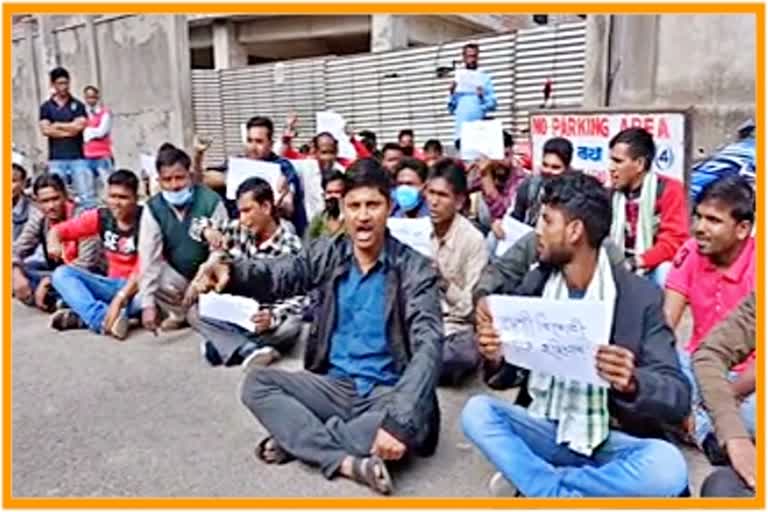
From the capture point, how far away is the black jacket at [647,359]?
218cm

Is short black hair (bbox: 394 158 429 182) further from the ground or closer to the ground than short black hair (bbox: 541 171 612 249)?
further from the ground

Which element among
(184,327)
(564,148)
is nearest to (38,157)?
(184,327)

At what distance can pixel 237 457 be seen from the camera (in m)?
2.97

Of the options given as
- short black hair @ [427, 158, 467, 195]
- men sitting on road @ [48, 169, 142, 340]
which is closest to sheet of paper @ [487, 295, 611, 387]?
short black hair @ [427, 158, 467, 195]

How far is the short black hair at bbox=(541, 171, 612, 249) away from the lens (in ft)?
7.67

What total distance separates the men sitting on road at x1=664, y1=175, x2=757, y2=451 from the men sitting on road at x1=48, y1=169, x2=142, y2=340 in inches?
119

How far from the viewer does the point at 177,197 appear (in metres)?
4.46

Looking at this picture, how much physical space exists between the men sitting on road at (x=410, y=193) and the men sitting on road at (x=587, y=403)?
1816 mm

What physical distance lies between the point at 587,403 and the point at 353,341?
921 mm

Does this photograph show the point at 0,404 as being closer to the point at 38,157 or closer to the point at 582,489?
the point at 582,489

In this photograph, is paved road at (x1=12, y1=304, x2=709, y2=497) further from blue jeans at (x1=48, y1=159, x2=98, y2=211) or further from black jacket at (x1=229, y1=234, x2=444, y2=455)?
blue jeans at (x1=48, y1=159, x2=98, y2=211)

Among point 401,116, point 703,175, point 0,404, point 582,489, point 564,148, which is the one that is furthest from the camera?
point 401,116

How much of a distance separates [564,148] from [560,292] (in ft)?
6.84

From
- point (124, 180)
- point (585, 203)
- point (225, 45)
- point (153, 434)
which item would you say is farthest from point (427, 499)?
point (225, 45)
